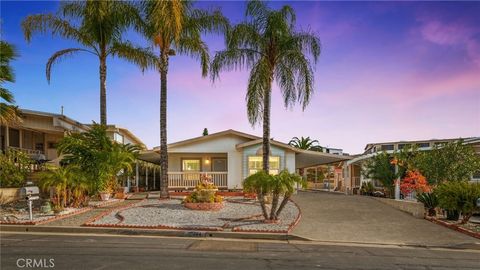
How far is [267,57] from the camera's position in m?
19.6

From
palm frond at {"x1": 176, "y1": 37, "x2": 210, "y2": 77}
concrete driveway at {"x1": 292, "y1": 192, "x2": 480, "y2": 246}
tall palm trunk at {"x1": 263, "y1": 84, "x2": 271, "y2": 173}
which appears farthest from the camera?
palm frond at {"x1": 176, "y1": 37, "x2": 210, "y2": 77}

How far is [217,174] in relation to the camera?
25016 mm

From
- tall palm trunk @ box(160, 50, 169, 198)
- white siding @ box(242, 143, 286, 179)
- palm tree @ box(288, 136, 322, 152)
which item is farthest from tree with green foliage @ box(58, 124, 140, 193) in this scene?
palm tree @ box(288, 136, 322, 152)

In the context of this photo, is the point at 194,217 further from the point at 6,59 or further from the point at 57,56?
the point at 57,56

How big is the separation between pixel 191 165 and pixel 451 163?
54.0 feet

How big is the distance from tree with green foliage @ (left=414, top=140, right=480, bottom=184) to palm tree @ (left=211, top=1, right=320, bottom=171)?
6148 millimetres

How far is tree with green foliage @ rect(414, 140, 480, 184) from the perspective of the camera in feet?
56.5

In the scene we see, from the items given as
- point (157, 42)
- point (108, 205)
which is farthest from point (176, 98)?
point (108, 205)

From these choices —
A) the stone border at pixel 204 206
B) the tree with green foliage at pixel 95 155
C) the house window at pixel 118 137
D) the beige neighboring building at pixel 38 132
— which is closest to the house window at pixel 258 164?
the stone border at pixel 204 206

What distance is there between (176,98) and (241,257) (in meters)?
17.2

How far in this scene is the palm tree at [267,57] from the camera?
19109 mm

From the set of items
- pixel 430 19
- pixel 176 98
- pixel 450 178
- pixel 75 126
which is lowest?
pixel 450 178

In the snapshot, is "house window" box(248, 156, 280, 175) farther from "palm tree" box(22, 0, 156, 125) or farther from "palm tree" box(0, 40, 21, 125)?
"palm tree" box(0, 40, 21, 125)

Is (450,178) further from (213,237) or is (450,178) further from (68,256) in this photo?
(68,256)
